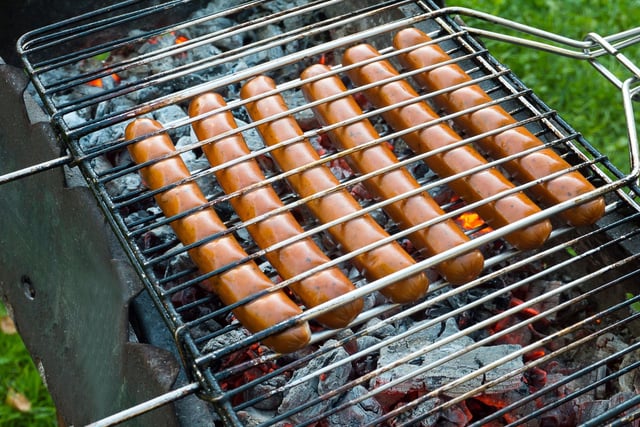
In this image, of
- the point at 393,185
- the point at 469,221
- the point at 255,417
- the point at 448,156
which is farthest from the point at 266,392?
the point at 469,221

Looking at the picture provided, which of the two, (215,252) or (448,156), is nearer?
(215,252)

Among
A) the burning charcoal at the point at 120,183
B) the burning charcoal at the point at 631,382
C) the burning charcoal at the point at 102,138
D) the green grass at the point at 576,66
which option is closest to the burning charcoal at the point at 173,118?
the burning charcoal at the point at 102,138

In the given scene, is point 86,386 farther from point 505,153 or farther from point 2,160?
point 505,153

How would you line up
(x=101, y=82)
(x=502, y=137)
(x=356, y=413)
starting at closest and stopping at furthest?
(x=356, y=413) < (x=502, y=137) < (x=101, y=82)

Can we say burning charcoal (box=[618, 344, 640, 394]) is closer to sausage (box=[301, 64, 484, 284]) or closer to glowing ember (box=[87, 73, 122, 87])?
sausage (box=[301, 64, 484, 284])

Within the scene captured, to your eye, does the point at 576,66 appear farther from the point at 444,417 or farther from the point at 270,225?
the point at 270,225

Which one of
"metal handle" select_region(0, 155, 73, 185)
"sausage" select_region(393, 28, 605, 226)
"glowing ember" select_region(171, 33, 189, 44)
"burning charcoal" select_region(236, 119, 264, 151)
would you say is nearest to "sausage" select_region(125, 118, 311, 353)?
"metal handle" select_region(0, 155, 73, 185)

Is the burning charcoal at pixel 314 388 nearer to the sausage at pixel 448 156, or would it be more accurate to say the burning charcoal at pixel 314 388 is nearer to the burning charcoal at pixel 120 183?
the sausage at pixel 448 156
